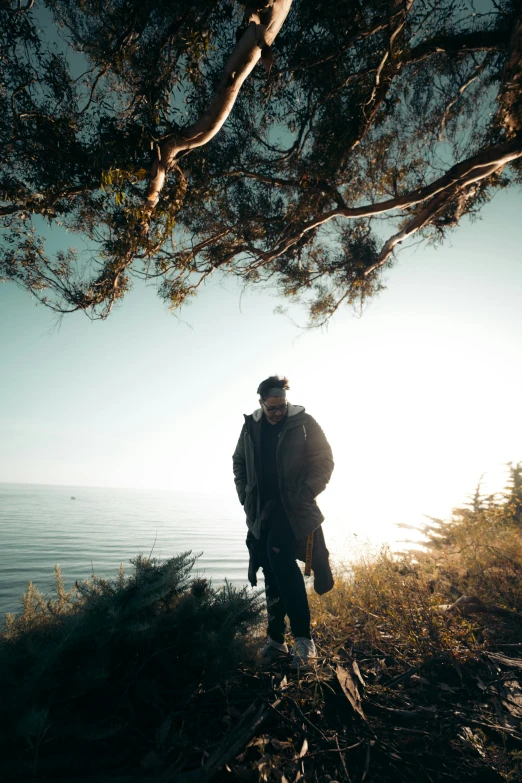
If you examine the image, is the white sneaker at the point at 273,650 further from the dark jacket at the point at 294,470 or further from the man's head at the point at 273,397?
the man's head at the point at 273,397

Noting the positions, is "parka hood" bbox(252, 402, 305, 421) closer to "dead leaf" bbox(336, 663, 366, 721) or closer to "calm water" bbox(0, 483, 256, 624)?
"dead leaf" bbox(336, 663, 366, 721)

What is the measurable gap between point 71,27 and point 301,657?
26.3 ft

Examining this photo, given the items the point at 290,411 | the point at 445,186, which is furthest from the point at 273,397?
the point at 445,186

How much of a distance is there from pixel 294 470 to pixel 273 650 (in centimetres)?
140

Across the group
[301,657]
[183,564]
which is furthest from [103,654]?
[301,657]

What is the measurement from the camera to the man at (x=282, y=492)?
2701 millimetres

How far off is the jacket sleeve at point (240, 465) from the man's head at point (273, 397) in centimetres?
36

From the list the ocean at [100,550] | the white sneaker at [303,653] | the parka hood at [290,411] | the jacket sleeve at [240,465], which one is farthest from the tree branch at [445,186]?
the white sneaker at [303,653]

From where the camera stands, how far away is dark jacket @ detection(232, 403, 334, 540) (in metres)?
2.87

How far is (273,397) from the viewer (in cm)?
314

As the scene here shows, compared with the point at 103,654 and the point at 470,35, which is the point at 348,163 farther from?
the point at 103,654

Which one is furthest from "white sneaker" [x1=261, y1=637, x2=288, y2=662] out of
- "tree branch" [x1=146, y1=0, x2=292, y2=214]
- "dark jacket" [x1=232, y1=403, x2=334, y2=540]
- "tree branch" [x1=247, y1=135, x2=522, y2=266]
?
"tree branch" [x1=247, y1=135, x2=522, y2=266]

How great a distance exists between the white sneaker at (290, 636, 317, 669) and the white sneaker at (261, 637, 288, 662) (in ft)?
Answer: 0.63

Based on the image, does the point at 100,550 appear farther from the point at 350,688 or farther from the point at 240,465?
the point at 350,688
